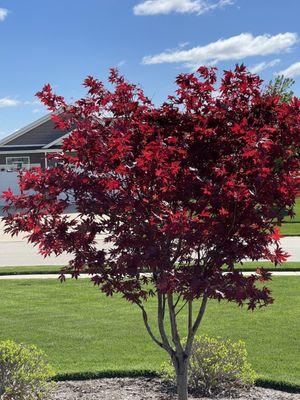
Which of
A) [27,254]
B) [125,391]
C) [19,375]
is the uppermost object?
[27,254]

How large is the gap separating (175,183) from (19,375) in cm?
226

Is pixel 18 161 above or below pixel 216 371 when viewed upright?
above

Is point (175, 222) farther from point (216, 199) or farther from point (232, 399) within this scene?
point (232, 399)

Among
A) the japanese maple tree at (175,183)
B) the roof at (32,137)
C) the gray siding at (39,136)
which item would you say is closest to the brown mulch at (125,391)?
the japanese maple tree at (175,183)

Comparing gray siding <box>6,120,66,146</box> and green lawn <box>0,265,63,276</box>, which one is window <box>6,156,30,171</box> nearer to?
gray siding <box>6,120,66,146</box>

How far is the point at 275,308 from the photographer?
948cm

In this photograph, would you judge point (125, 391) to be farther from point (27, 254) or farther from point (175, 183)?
point (27, 254)

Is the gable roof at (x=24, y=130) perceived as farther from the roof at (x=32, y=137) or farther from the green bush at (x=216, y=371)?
the green bush at (x=216, y=371)

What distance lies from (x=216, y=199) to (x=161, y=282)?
0.67 m

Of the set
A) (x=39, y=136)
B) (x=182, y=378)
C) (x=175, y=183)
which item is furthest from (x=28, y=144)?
(x=175, y=183)

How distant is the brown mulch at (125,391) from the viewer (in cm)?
559

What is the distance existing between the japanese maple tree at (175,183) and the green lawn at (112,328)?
2.32m

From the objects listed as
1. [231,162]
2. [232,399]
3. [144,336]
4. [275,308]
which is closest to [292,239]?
[275,308]

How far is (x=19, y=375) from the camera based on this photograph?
16.9 ft
